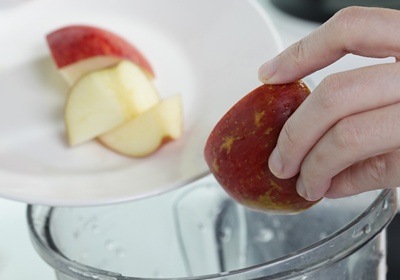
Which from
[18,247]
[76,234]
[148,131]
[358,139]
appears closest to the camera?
[358,139]

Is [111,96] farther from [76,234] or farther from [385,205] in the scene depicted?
[385,205]

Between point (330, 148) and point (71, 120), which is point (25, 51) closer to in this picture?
point (71, 120)

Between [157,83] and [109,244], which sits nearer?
[109,244]

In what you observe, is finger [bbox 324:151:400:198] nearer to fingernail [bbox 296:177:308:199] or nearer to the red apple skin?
fingernail [bbox 296:177:308:199]

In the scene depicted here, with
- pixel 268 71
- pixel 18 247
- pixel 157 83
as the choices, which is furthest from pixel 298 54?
pixel 18 247

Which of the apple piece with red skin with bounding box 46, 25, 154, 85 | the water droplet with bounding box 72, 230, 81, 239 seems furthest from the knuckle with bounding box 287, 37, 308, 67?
the apple piece with red skin with bounding box 46, 25, 154, 85

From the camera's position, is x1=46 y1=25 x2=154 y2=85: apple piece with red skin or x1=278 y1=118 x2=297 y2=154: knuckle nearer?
x1=278 y1=118 x2=297 y2=154: knuckle

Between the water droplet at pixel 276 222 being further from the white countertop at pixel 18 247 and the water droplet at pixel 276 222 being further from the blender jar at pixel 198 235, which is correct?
the white countertop at pixel 18 247
